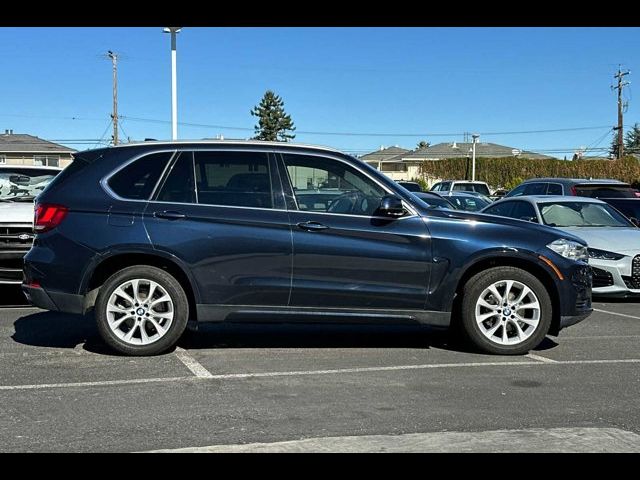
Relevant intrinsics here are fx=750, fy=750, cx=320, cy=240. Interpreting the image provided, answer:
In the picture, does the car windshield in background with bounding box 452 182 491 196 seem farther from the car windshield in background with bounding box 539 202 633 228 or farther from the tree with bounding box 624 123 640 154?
the tree with bounding box 624 123 640 154

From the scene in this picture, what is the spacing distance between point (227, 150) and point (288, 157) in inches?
21.5

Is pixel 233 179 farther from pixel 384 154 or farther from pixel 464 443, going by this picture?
pixel 384 154

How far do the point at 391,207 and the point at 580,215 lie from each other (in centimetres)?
570

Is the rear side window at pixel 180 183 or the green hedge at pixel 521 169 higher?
the green hedge at pixel 521 169

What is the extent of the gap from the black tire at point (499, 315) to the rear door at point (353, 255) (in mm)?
422

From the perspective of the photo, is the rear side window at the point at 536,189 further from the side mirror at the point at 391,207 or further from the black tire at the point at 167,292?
the black tire at the point at 167,292

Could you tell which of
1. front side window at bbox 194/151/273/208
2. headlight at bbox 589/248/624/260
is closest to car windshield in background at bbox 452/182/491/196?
headlight at bbox 589/248/624/260

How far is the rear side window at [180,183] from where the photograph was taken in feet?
21.4

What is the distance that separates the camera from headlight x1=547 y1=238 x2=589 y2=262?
22.0 feet

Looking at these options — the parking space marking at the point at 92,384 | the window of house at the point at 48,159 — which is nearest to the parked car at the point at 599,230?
the parking space marking at the point at 92,384

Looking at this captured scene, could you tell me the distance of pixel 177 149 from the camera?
666 centimetres

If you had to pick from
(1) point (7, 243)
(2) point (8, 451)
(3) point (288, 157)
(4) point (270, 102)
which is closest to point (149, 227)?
(3) point (288, 157)

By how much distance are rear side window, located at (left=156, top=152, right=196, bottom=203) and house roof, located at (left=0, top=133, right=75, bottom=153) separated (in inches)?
2181

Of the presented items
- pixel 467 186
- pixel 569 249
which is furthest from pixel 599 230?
pixel 467 186
